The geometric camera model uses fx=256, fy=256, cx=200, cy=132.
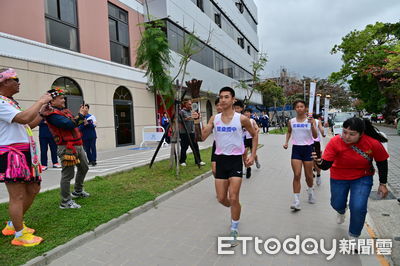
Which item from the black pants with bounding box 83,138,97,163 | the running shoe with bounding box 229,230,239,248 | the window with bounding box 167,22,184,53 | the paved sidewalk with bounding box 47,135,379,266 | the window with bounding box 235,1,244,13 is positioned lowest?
the paved sidewalk with bounding box 47,135,379,266

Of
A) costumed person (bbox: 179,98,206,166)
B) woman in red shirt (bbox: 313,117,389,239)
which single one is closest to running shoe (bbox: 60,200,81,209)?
costumed person (bbox: 179,98,206,166)

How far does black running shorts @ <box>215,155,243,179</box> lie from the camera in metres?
3.29

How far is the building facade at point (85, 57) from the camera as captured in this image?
8977 millimetres

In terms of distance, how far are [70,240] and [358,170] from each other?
11.9ft

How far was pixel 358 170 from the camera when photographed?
2965 millimetres

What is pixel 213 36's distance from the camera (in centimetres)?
2244

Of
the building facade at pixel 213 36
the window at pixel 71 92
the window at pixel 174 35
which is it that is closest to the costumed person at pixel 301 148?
the building facade at pixel 213 36

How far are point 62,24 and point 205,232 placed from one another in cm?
1086

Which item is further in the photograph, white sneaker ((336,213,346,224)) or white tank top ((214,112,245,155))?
white sneaker ((336,213,346,224))

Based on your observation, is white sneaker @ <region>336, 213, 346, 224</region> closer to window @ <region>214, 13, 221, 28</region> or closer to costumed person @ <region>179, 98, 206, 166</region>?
costumed person @ <region>179, 98, 206, 166</region>

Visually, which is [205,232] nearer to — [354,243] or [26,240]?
[354,243]

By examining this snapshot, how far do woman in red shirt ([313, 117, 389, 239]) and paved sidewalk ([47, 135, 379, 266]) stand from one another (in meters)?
0.56

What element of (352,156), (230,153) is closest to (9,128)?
(230,153)

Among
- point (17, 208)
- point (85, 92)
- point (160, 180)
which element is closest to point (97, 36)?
point (85, 92)
